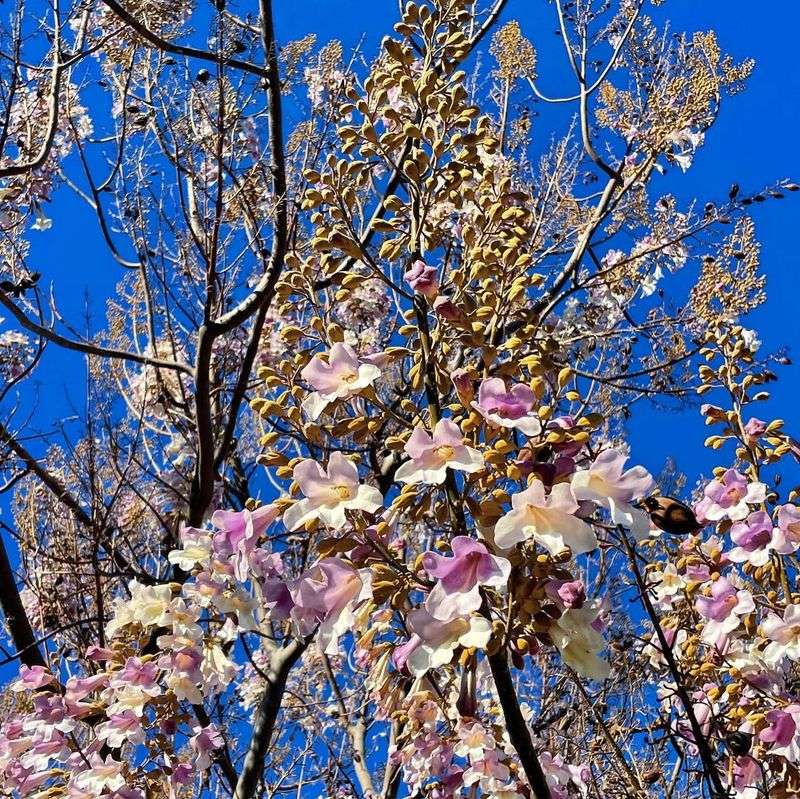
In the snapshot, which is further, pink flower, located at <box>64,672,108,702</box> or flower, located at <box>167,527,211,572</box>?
pink flower, located at <box>64,672,108,702</box>

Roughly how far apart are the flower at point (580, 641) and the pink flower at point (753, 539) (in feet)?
3.02

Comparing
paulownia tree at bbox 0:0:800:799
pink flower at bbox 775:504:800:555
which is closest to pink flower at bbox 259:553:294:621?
paulownia tree at bbox 0:0:800:799

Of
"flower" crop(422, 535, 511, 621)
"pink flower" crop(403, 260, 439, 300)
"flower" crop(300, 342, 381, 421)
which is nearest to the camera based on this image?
"flower" crop(422, 535, 511, 621)

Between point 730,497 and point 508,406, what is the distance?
43.8 inches

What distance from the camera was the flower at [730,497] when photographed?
2197 millimetres

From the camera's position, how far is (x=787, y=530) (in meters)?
2.10

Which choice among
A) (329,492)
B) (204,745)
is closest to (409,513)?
(329,492)

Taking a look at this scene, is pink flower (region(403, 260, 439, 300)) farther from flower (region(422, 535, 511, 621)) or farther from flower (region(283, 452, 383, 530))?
flower (region(422, 535, 511, 621))

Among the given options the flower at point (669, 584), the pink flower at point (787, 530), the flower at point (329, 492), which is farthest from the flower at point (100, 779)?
the pink flower at point (787, 530)

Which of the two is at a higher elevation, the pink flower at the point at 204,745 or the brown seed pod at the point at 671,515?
the pink flower at the point at 204,745

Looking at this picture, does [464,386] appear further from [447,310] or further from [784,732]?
[784,732]

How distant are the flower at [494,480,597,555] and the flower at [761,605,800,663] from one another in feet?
3.37

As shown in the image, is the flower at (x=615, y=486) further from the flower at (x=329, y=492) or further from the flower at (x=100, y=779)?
the flower at (x=100, y=779)

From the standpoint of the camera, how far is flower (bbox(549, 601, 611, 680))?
4.64ft
